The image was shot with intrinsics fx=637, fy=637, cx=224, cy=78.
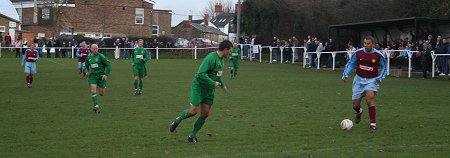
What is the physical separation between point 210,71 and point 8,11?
2278 inches

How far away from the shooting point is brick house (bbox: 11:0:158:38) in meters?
66.4

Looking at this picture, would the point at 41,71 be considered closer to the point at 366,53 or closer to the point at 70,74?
the point at 70,74

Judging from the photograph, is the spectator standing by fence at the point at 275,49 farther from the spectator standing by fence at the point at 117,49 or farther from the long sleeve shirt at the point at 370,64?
the long sleeve shirt at the point at 370,64

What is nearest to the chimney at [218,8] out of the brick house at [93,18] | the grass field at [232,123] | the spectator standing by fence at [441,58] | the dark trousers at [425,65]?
the brick house at [93,18]

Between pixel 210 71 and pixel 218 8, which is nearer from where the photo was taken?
pixel 210 71

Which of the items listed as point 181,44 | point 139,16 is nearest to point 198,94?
point 181,44

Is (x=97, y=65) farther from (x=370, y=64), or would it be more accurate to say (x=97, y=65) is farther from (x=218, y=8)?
(x=218, y=8)

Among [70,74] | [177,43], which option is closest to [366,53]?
[70,74]

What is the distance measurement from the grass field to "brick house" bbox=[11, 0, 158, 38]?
43694 mm

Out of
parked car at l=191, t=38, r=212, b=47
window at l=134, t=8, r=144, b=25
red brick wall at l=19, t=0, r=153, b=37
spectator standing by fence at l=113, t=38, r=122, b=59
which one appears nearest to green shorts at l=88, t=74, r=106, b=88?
spectator standing by fence at l=113, t=38, r=122, b=59

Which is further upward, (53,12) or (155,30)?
(53,12)

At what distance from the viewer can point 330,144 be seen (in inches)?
422

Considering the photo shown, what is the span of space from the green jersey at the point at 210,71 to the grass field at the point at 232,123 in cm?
105

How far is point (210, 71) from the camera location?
36.6 ft
